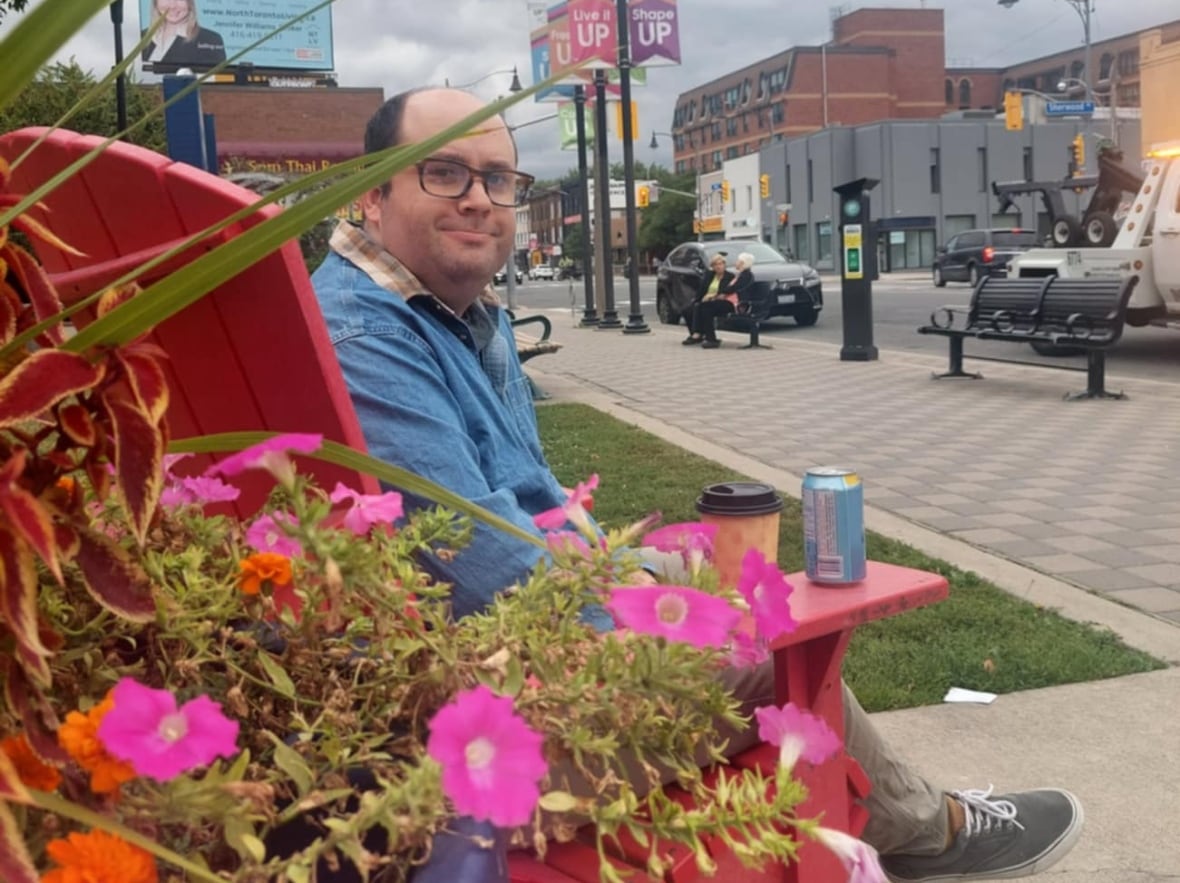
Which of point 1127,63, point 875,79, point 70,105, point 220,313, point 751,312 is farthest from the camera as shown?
point 875,79

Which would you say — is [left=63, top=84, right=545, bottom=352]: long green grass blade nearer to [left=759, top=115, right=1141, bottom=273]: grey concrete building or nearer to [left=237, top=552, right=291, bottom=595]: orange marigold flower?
[left=237, top=552, right=291, bottom=595]: orange marigold flower

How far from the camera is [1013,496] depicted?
6359mm

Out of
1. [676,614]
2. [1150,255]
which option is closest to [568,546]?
[676,614]

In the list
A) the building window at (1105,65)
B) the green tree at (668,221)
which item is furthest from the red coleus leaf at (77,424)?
the building window at (1105,65)

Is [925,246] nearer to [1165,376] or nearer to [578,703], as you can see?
[1165,376]

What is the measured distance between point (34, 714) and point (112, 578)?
0.11 m

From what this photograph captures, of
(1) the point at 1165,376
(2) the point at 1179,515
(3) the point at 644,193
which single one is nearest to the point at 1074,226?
(1) the point at 1165,376

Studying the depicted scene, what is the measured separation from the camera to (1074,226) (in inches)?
614

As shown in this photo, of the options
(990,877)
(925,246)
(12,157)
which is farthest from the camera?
(925,246)

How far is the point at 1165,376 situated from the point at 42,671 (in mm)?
12354

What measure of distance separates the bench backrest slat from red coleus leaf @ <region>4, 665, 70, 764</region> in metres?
0.71

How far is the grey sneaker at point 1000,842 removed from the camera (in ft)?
8.09

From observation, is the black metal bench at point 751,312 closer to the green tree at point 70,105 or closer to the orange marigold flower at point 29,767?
the green tree at point 70,105

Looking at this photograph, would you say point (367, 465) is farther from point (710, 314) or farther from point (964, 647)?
point (710, 314)
